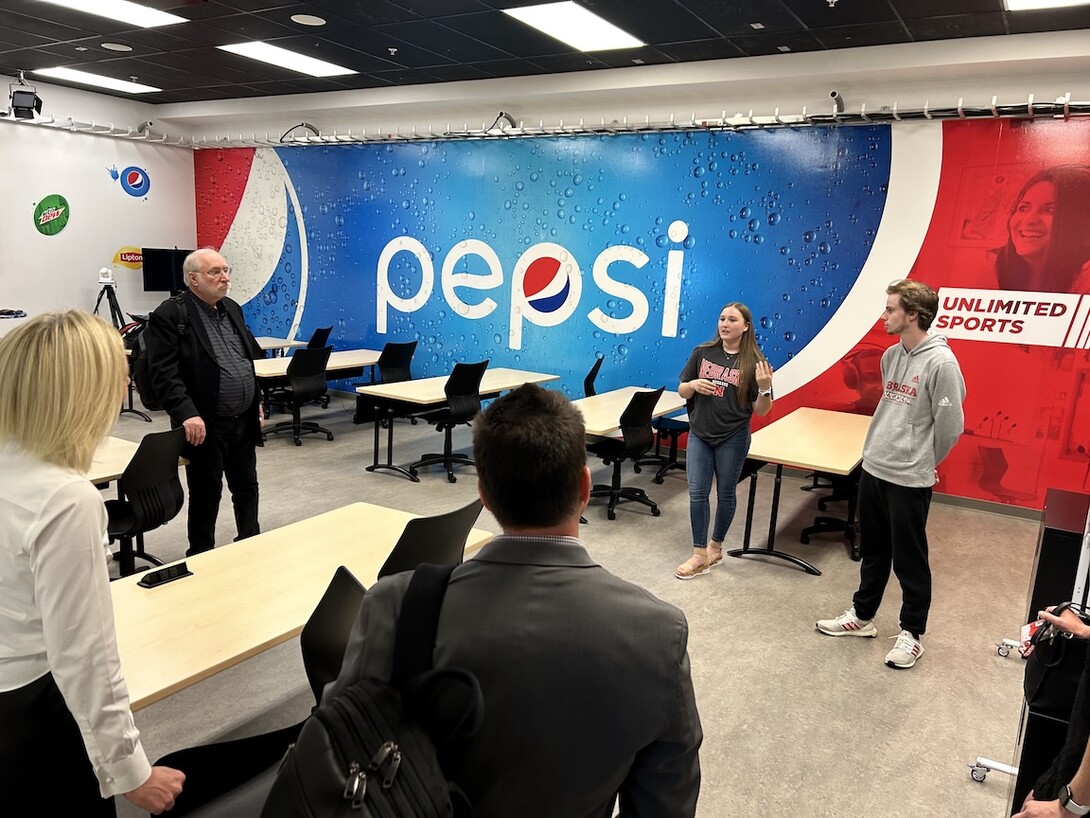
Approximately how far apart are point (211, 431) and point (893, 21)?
4910 millimetres

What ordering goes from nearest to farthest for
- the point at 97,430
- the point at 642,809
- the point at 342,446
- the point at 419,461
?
the point at 642,809 < the point at 97,430 < the point at 419,461 < the point at 342,446

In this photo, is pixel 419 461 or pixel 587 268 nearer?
pixel 419 461

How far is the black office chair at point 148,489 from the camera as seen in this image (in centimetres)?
336

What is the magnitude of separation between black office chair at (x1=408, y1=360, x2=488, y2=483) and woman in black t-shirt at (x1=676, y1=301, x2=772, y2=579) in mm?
2252

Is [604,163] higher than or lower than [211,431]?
higher

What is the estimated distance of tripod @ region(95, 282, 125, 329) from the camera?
9.01 m

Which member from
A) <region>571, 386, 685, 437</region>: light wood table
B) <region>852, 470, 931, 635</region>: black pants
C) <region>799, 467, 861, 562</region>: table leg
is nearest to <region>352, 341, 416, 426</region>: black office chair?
<region>571, 386, 685, 437</region>: light wood table

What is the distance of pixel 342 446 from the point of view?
23.1ft

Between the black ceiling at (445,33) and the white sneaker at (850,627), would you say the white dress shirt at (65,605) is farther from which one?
the black ceiling at (445,33)

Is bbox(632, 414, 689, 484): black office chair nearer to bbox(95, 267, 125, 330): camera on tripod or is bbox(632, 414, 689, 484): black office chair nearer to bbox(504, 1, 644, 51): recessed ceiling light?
bbox(504, 1, 644, 51): recessed ceiling light

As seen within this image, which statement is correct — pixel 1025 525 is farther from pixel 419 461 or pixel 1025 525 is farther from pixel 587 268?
pixel 419 461

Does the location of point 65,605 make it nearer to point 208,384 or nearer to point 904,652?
point 208,384

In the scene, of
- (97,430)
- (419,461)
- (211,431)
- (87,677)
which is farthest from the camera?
(419,461)

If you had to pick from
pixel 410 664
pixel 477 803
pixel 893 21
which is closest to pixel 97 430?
pixel 410 664
